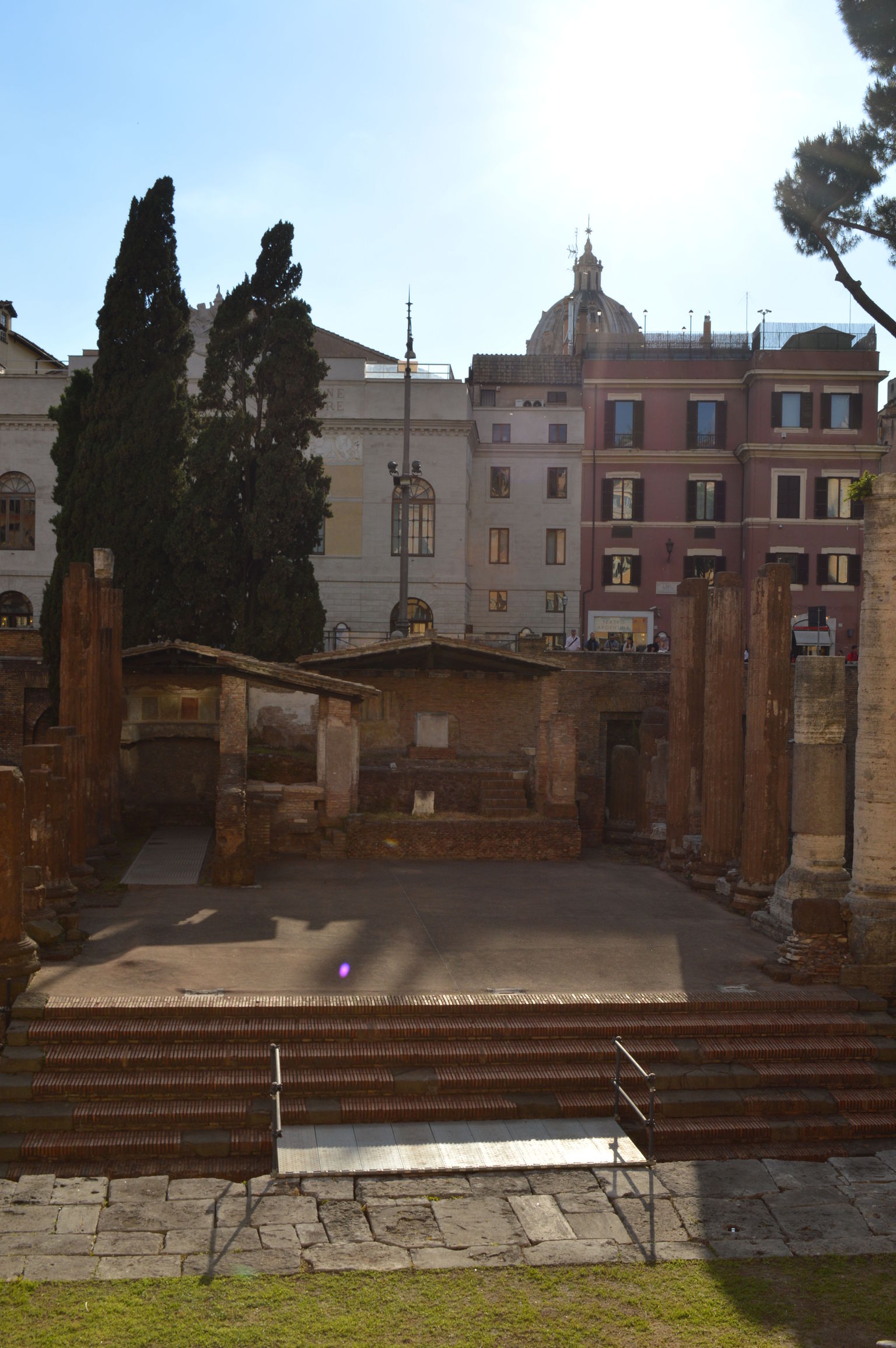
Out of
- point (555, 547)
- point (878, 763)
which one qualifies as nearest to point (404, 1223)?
point (878, 763)

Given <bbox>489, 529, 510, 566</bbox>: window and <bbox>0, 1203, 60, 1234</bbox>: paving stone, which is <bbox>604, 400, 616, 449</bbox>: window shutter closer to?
<bbox>489, 529, 510, 566</bbox>: window

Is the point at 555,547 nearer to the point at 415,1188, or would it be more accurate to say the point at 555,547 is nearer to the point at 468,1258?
the point at 415,1188

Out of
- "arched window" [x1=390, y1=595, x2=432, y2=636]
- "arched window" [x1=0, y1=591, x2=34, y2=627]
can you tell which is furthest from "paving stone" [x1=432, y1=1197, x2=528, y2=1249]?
"arched window" [x1=0, y1=591, x2=34, y2=627]

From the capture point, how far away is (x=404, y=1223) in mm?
7977

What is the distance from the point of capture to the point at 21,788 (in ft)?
34.6

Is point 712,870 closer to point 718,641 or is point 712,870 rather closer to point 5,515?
point 718,641

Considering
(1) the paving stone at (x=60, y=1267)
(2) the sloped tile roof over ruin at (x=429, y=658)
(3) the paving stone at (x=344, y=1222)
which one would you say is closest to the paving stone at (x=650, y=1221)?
(3) the paving stone at (x=344, y=1222)

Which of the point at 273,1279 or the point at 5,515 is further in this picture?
the point at 5,515

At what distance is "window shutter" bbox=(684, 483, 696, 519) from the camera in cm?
3934

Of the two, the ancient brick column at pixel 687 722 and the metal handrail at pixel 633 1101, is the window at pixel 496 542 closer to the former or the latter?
the ancient brick column at pixel 687 722

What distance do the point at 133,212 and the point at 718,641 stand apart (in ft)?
53.6

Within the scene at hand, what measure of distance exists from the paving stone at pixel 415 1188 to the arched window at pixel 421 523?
29.1m

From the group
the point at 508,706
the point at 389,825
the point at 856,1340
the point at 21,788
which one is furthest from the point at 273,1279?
the point at 508,706

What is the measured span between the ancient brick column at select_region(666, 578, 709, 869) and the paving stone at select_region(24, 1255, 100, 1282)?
1194 cm
